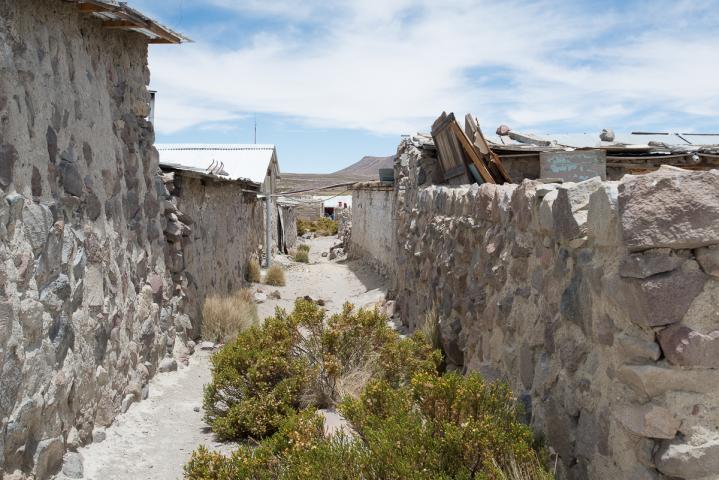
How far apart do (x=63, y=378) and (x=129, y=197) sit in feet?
7.28

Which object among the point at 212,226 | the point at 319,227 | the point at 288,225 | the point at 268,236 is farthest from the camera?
the point at 319,227

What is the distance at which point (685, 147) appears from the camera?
8.81 meters

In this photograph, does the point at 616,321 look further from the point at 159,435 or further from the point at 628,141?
the point at 628,141

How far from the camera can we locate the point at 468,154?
8289 mm

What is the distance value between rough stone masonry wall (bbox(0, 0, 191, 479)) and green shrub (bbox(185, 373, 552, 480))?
1.16 metres

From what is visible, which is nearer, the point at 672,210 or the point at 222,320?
the point at 672,210

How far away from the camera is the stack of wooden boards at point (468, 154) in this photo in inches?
319

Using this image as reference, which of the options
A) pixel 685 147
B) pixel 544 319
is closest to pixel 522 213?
pixel 544 319

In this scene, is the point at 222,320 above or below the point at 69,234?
below

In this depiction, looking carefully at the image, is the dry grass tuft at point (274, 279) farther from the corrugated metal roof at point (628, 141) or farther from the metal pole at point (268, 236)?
the corrugated metal roof at point (628, 141)

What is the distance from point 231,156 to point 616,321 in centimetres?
1813

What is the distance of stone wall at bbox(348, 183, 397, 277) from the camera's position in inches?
553

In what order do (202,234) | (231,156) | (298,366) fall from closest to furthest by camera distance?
(298,366), (202,234), (231,156)

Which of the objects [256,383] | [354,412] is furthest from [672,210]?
[256,383]
